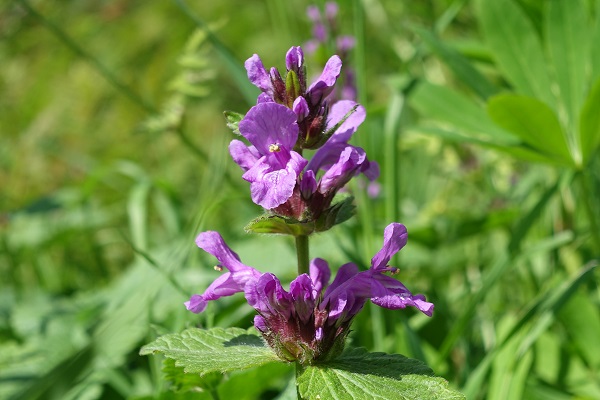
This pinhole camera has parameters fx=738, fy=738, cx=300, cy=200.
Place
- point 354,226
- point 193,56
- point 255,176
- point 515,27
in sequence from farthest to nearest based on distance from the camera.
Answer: point 354,226 → point 193,56 → point 515,27 → point 255,176

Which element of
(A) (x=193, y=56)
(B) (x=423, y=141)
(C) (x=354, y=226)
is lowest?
(C) (x=354, y=226)

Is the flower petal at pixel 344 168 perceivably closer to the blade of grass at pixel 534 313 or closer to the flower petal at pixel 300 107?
the flower petal at pixel 300 107

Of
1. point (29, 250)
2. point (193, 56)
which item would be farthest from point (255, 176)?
point (29, 250)

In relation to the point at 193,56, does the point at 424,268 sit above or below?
below

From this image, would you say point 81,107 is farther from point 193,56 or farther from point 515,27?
point 515,27

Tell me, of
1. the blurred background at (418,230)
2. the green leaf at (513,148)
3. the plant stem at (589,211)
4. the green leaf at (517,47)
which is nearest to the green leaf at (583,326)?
the blurred background at (418,230)

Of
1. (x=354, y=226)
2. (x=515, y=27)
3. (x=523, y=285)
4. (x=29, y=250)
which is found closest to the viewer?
(x=515, y=27)

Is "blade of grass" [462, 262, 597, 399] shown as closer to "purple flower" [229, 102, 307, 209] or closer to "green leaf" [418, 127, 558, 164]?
"green leaf" [418, 127, 558, 164]
